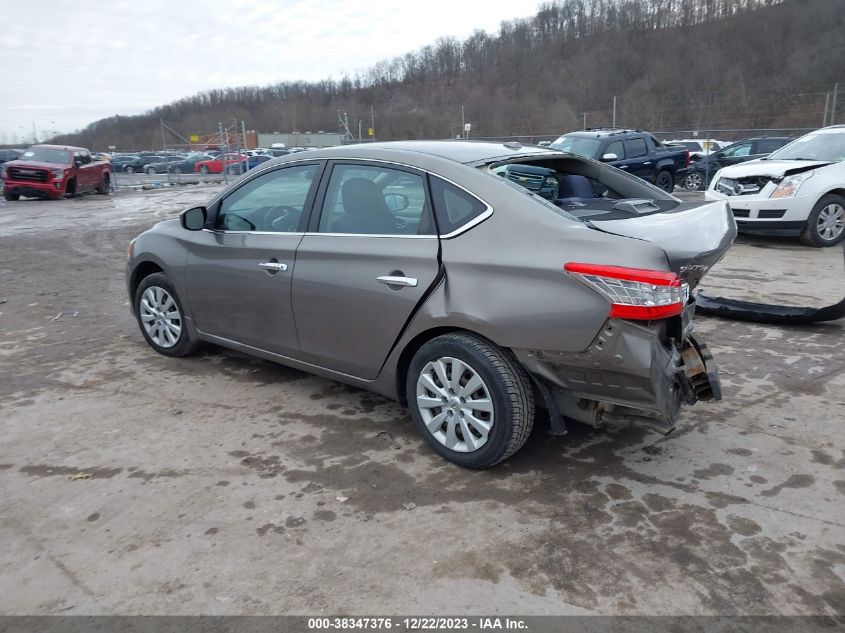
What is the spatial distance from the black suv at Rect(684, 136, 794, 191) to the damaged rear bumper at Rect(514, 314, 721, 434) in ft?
53.3

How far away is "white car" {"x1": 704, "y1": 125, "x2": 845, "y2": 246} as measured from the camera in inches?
370

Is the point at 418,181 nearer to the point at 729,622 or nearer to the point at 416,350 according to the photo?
the point at 416,350

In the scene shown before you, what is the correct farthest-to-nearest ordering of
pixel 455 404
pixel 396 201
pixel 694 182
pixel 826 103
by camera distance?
pixel 826 103
pixel 694 182
pixel 396 201
pixel 455 404

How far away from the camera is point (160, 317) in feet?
17.6

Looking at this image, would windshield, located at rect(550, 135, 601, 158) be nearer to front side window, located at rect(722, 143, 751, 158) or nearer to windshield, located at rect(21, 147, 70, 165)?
front side window, located at rect(722, 143, 751, 158)

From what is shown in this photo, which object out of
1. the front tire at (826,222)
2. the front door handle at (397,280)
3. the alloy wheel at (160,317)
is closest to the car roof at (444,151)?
the front door handle at (397,280)

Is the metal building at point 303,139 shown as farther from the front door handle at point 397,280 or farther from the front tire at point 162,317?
the front door handle at point 397,280

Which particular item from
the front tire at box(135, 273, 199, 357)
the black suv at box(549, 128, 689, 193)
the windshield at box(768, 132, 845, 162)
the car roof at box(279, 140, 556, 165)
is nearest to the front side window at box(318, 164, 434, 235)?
the car roof at box(279, 140, 556, 165)

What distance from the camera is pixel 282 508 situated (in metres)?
3.22

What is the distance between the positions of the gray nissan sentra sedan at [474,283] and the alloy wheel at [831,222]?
658cm

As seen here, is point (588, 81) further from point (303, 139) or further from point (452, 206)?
point (452, 206)

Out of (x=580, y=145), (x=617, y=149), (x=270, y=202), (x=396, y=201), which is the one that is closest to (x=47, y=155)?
(x=580, y=145)

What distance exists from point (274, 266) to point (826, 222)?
28.4ft

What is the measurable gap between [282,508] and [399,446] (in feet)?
2.79
